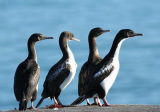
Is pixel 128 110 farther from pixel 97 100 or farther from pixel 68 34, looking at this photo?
pixel 68 34

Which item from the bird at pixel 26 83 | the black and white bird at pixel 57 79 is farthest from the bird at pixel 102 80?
the bird at pixel 26 83

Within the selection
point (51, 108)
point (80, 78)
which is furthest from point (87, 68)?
point (51, 108)

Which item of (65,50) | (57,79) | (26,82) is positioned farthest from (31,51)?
(26,82)

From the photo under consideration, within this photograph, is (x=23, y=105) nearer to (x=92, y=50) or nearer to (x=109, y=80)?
(x=109, y=80)

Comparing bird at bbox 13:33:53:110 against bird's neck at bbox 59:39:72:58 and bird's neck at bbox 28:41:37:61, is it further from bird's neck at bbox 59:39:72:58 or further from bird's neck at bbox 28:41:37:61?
bird's neck at bbox 59:39:72:58

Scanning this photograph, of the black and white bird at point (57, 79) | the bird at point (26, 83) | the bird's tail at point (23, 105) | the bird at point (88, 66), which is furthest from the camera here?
the black and white bird at point (57, 79)

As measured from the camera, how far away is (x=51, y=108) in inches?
1081

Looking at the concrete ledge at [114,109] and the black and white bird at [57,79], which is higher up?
the black and white bird at [57,79]

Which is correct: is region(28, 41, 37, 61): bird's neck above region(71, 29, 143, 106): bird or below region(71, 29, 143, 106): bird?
above

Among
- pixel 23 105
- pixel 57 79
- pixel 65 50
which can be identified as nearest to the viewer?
pixel 23 105

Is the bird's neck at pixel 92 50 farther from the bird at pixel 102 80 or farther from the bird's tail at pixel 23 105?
the bird's tail at pixel 23 105

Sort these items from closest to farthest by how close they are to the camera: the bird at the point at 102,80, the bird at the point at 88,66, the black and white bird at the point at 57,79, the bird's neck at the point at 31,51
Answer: the bird at the point at 102,80
the bird at the point at 88,66
the black and white bird at the point at 57,79
the bird's neck at the point at 31,51

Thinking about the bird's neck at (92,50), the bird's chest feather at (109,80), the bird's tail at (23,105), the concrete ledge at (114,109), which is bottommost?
the concrete ledge at (114,109)

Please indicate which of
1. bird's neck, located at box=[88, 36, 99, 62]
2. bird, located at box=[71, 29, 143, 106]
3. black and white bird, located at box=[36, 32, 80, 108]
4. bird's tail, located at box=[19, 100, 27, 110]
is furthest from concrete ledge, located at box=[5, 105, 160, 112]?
bird's neck, located at box=[88, 36, 99, 62]
